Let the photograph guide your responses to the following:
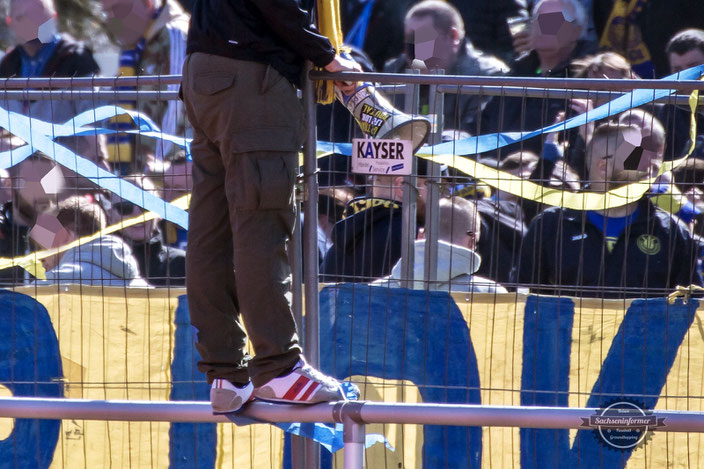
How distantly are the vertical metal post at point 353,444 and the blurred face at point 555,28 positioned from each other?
406 cm

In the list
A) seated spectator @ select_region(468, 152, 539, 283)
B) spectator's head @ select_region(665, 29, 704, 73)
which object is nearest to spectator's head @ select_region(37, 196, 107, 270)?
seated spectator @ select_region(468, 152, 539, 283)

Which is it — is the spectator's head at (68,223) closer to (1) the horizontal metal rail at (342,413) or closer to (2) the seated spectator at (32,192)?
(2) the seated spectator at (32,192)

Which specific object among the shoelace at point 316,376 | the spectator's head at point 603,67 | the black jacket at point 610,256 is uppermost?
the spectator's head at point 603,67

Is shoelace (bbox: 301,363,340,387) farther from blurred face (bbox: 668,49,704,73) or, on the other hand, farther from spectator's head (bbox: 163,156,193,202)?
blurred face (bbox: 668,49,704,73)

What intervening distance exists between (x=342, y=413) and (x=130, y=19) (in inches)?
190

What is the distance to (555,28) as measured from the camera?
656 centimetres

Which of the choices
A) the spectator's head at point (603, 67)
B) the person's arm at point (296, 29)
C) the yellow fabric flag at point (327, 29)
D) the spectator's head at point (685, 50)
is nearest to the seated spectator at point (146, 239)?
the yellow fabric flag at point (327, 29)

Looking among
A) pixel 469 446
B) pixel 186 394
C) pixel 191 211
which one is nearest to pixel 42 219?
pixel 186 394

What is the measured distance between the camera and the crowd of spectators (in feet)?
14.4

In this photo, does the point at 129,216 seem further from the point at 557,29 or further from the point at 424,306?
the point at 557,29

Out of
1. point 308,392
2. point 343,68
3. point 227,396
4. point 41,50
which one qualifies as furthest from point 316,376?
point 41,50

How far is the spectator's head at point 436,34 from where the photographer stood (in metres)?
6.45

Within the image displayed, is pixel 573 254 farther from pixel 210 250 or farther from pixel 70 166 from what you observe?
pixel 70 166

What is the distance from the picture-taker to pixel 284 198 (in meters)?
3.21
